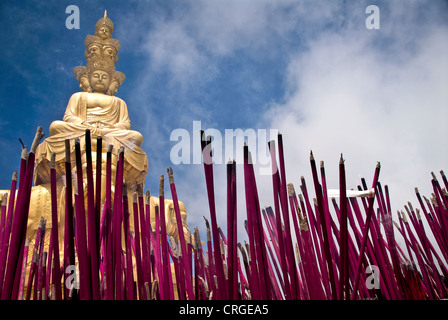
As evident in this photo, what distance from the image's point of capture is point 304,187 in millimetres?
677

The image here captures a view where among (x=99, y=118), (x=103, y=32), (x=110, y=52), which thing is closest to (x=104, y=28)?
(x=103, y=32)

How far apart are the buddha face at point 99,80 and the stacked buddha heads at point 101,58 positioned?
29mm

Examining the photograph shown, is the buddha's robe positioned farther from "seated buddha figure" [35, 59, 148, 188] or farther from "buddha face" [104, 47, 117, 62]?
"buddha face" [104, 47, 117, 62]

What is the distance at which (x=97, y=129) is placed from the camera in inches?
120

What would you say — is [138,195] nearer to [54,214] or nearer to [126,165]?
[54,214]

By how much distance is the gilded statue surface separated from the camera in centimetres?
269

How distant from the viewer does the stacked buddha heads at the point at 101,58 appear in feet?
11.6

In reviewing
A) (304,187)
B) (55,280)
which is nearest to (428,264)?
(304,187)
